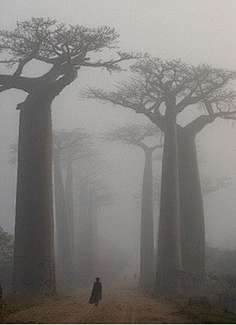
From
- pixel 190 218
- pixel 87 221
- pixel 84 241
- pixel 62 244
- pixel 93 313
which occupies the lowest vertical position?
pixel 93 313

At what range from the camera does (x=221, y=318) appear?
10.1m

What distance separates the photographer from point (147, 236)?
81.0 ft

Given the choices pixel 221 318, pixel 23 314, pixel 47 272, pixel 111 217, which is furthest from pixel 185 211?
pixel 111 217

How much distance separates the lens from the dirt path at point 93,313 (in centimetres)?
995

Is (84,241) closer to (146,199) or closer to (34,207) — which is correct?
(146,199)

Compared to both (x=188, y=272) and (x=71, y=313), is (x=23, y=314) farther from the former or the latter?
(x=188, y=272)

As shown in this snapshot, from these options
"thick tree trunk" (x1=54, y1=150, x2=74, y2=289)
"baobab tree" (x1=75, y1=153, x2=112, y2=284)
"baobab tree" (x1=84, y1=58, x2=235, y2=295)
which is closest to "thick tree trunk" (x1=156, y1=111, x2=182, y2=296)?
"baobab tree" (x1=84, y1=58, x2=235, y2=295)

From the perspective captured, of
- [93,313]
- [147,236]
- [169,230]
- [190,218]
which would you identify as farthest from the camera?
[147,236]

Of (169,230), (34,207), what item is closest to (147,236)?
(169,230)

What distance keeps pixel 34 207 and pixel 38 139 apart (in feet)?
8.39

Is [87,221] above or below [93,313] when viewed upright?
above

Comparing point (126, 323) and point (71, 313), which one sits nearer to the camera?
point (126, 323)

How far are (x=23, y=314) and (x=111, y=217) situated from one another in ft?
200

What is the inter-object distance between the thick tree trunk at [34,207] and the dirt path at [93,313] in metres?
1.04
